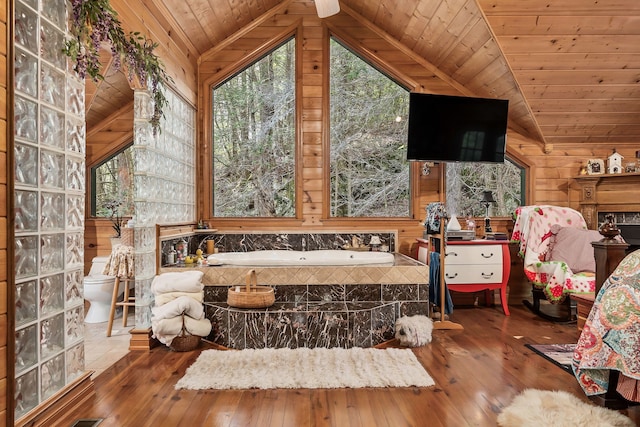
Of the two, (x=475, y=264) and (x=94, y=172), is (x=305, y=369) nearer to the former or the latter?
(x=475, y=264)

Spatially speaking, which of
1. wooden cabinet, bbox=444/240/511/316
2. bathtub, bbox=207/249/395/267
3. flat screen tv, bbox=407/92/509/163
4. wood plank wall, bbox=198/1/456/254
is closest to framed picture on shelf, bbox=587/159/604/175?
flat screen tv, bbox=407/92/509/163

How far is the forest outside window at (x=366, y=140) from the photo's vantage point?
→ 4793 mm

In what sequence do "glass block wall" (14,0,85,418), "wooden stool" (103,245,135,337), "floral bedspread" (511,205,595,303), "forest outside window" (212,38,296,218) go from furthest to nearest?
"forest outside window" (212,38,296,218) → "floral bedspread" (511,205,595,303) → "wooden stool" (103,245,135,337) → "glass block wall" (14,0,85,418)

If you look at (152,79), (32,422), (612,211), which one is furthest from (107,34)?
(612,211)

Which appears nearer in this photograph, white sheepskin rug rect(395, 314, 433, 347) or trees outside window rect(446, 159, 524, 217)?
white sheepskin rug rect(395, 314, 433, 347)

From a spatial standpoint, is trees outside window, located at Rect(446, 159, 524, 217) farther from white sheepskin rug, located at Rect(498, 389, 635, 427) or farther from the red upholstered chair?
white sheepskin rug, located at Rect(498, 389, 635, 427)

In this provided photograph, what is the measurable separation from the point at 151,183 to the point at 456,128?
292cm

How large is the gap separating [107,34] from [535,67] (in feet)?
11.7

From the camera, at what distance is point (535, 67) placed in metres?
3.97

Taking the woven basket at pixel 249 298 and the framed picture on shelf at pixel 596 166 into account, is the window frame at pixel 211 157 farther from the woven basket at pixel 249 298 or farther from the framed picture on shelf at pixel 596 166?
the framed picture on shelf at pixel 596 166

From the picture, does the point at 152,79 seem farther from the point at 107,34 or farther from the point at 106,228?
the point at 106,228

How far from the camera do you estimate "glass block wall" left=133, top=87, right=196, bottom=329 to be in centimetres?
319

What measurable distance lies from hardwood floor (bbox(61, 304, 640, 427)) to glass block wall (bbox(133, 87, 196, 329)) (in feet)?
1.77

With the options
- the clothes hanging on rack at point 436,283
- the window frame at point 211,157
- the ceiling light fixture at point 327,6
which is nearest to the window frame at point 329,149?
the window frame at point 211,157
